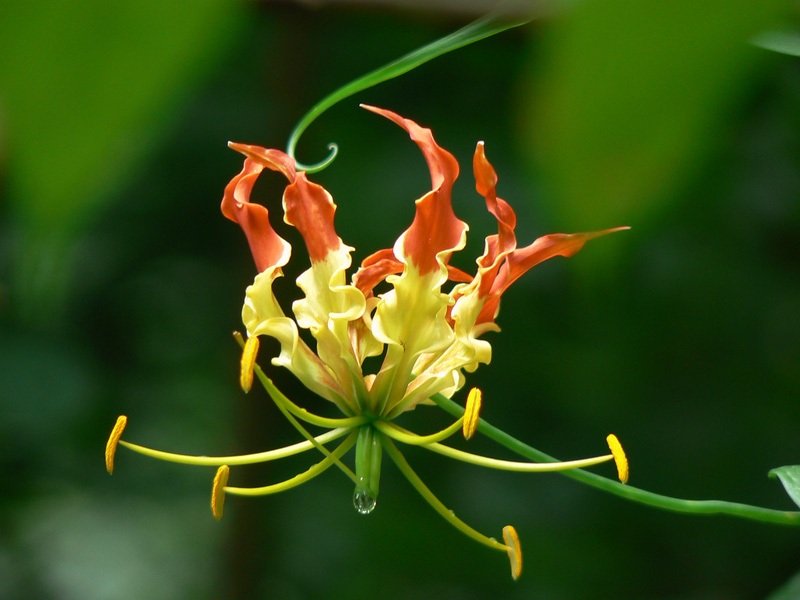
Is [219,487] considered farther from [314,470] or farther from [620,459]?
[620,459]

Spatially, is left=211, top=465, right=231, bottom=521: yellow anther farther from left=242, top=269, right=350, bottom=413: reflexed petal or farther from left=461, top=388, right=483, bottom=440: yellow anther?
left=461, top=388, right=483, bottom=440: yellow anther

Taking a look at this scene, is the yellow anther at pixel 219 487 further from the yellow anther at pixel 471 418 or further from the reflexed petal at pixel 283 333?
the yellow anther at pixel 471 418

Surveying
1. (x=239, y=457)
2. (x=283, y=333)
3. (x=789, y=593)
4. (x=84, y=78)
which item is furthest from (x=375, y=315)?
(x=84, y=78)

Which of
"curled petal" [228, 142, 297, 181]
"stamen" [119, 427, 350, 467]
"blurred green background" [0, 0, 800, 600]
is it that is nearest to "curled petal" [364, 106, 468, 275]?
"curled petal" [228, 142, 297, 181]

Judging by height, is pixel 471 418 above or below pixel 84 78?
below

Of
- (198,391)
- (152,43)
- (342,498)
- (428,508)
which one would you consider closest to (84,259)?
(198,391)

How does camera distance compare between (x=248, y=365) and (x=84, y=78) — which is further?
(x=248, y=365)
